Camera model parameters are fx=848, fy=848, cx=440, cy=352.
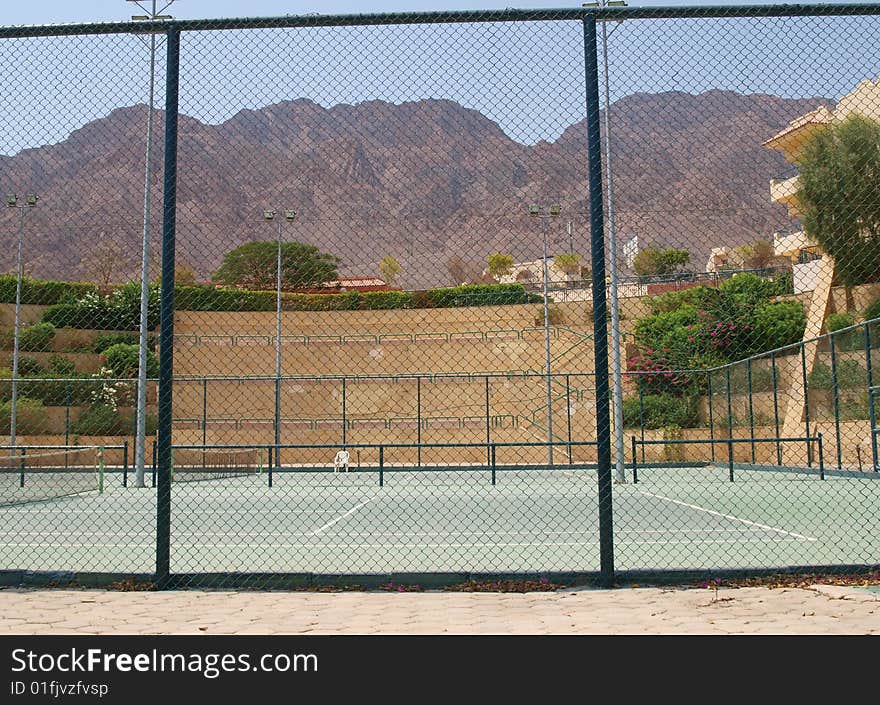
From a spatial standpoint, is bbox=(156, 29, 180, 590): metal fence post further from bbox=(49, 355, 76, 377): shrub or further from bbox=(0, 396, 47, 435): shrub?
bbox=(49, 355, 76, 377): shrub

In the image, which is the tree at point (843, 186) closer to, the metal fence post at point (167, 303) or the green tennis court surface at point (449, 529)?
the green tennis court surface at point (449, 529)

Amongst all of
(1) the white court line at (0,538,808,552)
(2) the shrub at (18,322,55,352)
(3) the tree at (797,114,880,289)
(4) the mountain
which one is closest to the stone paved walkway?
(1) the white court line at (0,538,808,552)

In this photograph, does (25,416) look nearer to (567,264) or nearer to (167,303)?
(567,264)

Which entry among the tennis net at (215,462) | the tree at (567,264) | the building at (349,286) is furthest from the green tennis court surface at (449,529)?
the tree at (567,264)

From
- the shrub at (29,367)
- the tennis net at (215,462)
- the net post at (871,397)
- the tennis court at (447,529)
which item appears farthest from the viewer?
the shrub at (29,367)

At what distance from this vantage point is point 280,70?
5734 millimetres

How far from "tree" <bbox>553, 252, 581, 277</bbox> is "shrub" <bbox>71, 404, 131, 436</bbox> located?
17595 mm

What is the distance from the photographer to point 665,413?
1059 inches

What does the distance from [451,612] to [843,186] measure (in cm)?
1216

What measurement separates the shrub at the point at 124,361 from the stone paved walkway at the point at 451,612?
27255 millimetres

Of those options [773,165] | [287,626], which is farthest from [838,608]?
[773,165]

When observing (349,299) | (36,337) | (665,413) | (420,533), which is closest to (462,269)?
(420,533)

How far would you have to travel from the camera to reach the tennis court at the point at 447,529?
6.38 m

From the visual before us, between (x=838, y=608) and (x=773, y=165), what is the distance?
11.1ft
